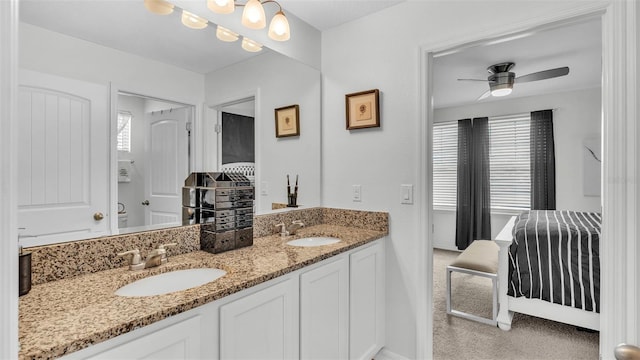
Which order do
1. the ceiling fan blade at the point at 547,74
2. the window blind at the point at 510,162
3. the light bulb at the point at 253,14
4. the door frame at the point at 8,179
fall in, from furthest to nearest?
the window blind at the point at 510,162, the ceiling fan blade at the point at 547,74, the light bulb at the point at 253,14, the door frame at the point at 8,179

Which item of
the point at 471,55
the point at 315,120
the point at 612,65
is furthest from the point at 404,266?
the point at 471,55

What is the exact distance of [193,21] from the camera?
63.4 inches

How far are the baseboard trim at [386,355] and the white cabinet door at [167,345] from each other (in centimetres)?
146

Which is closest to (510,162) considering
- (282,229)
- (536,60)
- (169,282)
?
(536,60)

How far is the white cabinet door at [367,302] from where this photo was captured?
1.79 meters

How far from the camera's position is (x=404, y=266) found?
2.05 m

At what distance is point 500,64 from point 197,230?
11.0 ft

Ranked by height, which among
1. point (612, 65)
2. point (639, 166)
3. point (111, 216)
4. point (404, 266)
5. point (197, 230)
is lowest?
point (404, 266)

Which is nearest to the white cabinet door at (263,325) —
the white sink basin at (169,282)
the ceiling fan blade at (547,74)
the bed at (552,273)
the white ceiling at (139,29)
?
the white sink basin at (169,282)

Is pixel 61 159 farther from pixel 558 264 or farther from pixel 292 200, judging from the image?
pixel 558 264

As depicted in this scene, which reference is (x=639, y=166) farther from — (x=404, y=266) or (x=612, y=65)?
(x=404, y=266)

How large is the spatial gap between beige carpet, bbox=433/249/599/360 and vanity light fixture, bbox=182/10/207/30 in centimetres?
258

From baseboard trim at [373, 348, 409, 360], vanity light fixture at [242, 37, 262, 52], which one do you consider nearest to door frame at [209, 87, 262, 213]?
vanity light fixture at [242, 37, 262, 52]

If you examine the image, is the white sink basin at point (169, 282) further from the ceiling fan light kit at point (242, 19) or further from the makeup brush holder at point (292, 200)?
the ceiling fan light kit at point (242, 19)
